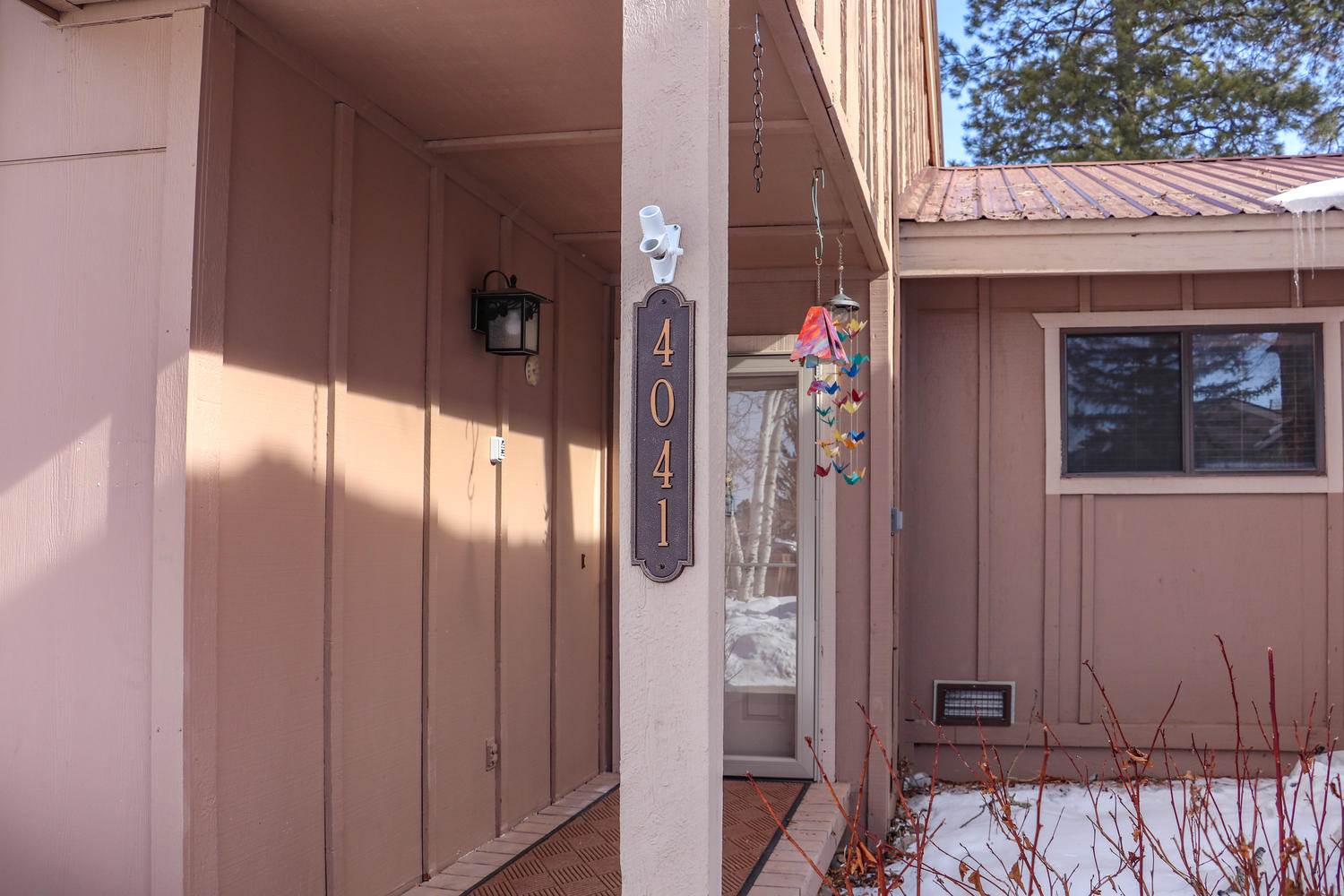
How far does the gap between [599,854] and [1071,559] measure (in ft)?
10.2

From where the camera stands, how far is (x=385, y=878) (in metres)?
4.25

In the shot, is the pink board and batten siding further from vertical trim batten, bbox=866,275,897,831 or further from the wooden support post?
vertical trim batten, bbox=866,275,897,831

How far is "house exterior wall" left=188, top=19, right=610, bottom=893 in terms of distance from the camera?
347cm

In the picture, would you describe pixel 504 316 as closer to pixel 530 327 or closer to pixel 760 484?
pixel 530 327

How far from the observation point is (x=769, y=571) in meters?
6.68

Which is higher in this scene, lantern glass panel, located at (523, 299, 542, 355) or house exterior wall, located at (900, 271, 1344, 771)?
lantern glass panel, located at (523, 299, 542, 355)

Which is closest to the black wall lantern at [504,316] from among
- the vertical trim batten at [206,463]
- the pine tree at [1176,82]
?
the vertical trim batten at [206,463]

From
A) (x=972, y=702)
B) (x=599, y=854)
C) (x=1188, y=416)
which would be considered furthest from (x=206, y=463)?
(x=1188, y=416)

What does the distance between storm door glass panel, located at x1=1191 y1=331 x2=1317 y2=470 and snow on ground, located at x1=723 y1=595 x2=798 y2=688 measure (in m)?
2.34

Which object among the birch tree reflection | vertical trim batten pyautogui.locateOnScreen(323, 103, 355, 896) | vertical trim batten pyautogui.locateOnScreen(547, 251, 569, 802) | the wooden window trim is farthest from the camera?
the birch tree reflection

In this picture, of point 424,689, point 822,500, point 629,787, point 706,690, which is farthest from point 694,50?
point 822,500

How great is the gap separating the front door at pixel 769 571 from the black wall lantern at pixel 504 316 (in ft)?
5.83

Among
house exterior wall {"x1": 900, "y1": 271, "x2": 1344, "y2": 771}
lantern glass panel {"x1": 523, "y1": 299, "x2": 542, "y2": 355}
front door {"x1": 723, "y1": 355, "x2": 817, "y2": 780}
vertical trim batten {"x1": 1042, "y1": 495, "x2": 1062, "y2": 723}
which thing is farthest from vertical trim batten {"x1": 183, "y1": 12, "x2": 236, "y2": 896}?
vertical trim batten {"x1": 1042, "y1": 495, "x2": 1062, "y2": 723}

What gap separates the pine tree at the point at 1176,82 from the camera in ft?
52.6
